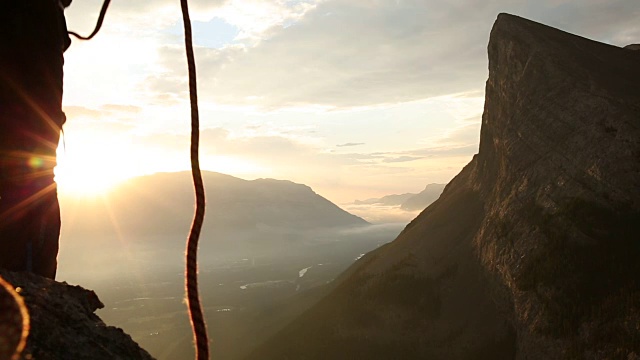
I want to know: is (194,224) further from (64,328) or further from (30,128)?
(30,128)

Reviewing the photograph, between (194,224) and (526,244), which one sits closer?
(194,224)

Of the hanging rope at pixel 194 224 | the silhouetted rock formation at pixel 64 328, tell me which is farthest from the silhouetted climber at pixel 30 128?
the hanging rope at pixel 194 224

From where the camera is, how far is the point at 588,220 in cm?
6531

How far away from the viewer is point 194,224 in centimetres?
452

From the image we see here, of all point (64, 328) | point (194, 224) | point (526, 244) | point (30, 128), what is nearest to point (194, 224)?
point (194, 224)

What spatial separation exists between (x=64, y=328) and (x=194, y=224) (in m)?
3.65

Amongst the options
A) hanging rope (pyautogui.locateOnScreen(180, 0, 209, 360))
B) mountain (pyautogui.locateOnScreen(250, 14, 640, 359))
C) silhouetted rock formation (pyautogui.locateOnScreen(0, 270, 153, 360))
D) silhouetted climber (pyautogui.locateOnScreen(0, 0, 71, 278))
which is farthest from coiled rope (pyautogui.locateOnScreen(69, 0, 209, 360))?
mountain (pyautogui.locateOnScreen(250, 14, 640, 359))

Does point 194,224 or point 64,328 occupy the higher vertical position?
point 194,224

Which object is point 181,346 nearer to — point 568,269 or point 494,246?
point 494,246

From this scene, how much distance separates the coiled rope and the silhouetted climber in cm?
745

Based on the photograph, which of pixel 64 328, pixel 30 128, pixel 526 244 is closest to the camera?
pixel 64 328

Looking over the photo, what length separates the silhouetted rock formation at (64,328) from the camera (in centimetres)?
563

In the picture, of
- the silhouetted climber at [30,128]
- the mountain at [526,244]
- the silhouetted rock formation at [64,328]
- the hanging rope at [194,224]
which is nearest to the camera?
the hanging rope at [194,224]

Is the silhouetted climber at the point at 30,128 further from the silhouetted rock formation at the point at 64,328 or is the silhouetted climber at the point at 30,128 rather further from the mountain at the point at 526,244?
the mountain at the point at 526,244
